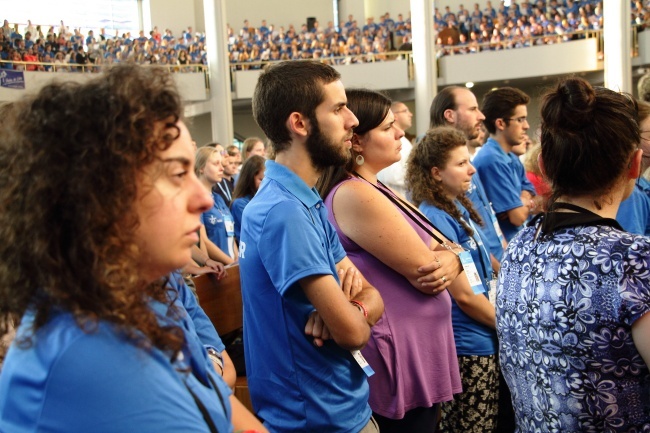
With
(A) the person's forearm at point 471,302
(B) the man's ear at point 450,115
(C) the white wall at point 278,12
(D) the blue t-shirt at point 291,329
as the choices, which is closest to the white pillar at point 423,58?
(C) the white wall at point 278,12

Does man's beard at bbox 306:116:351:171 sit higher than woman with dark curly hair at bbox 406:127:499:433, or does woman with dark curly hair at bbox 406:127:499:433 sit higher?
man's beard at bbox 306:116:351:171

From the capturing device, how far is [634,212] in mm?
2836

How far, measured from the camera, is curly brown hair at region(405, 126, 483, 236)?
10.0 ft

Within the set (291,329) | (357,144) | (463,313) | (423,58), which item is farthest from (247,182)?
(423,58)

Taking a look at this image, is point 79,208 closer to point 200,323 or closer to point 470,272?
point 200,323

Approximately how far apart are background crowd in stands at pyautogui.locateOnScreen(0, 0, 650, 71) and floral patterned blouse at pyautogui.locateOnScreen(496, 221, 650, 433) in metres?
16.5

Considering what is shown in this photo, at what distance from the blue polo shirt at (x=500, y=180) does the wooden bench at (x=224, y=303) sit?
1553 millimetres

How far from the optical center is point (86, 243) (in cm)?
92

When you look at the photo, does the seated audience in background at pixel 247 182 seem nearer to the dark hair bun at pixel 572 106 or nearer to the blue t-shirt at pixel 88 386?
the dark hair bun at pixel 572 106

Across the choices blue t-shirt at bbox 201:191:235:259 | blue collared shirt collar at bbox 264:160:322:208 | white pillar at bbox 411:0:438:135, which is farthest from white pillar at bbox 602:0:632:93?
blue collared shirt collar at bbox 264:160:322:208

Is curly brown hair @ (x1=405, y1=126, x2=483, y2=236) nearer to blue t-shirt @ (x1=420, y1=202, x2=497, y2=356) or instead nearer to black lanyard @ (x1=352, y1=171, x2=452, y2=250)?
blue t-shirt @ (x1=420, y1=202, x2=497, y2=356)

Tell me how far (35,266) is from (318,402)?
1.06m

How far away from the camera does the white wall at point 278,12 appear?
24531mm

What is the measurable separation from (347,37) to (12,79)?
10735 mm
